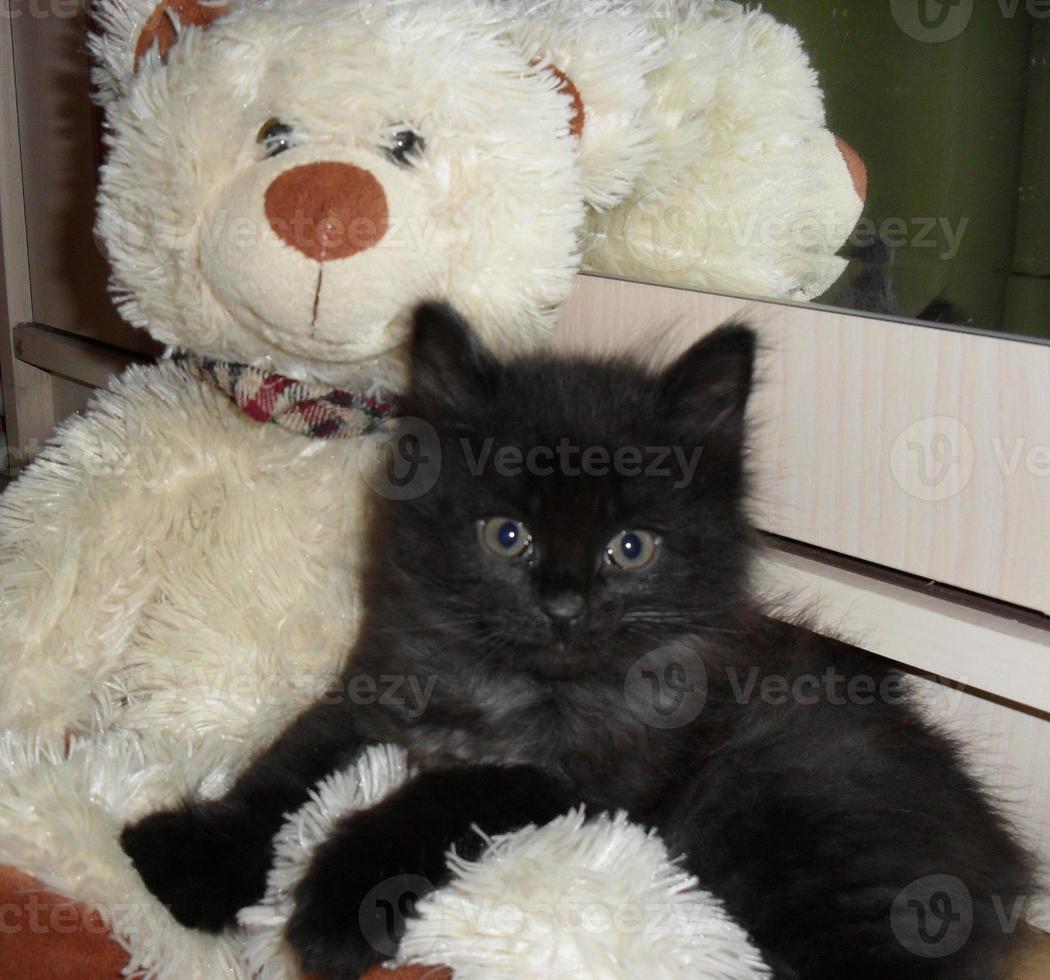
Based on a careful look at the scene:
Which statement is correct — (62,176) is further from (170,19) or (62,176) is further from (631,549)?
(631,549)

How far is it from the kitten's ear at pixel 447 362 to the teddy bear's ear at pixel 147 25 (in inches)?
17.3

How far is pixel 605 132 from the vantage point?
3.72 ft

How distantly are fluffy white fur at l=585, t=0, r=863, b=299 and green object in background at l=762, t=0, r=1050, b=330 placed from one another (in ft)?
0.14

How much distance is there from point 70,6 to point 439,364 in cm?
132

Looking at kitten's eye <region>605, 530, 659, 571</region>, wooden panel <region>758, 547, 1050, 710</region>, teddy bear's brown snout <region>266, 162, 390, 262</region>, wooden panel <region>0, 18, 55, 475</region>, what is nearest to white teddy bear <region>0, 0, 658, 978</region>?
teddy bear's brown snout <region>266, 162, 390, 262</region>

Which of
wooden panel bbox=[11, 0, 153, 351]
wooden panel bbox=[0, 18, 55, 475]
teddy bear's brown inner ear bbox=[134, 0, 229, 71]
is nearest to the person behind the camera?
teddy bear's brown inner ear bbox=[134, 0, 229, 71]

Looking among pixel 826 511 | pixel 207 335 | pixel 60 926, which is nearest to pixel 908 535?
pixel 826 511

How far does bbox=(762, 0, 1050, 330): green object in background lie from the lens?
4.08ft

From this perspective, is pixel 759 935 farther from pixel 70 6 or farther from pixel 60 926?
pixel 70 6

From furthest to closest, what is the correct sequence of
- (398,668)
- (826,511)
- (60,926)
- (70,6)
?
(70,6) → (826,511) → (398,668) → (60,926)

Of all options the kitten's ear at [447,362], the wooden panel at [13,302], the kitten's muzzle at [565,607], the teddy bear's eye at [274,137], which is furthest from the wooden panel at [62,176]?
the kitten's muzzle at [565,607]

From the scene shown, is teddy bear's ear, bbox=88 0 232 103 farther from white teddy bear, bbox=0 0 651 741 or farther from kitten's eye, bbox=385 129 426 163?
kitten's eye, bbox=385 129 426 163

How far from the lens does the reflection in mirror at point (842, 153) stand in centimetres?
125

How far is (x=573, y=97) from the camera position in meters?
1.11
